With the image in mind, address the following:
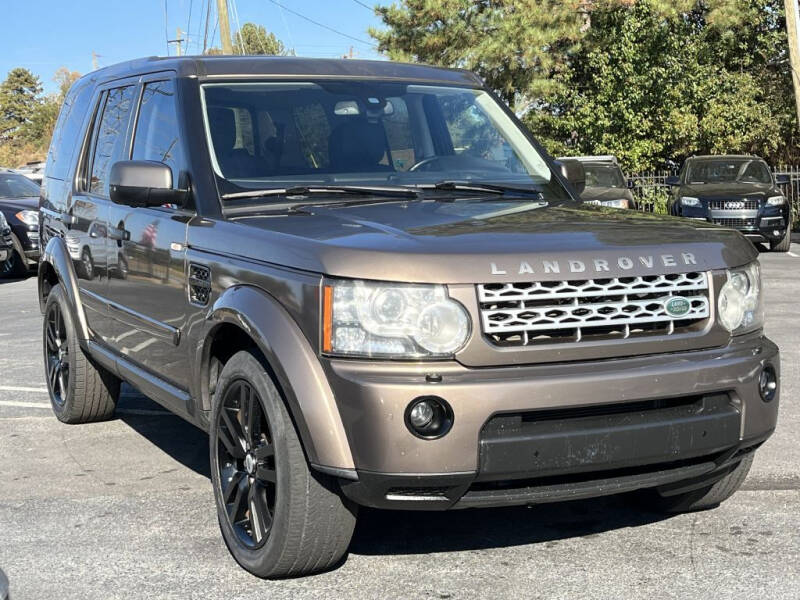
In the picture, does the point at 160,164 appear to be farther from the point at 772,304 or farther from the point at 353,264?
the point at 772,304

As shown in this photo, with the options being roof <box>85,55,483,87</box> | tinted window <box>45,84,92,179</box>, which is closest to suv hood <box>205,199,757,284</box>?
roof <box>85,55,483,87</box>

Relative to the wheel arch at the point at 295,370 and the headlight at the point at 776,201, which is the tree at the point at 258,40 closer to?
the headlight at the point at 776,201

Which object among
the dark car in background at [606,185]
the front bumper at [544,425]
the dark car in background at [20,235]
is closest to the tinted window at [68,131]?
the front bumper at [544,425]

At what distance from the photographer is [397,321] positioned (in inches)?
140

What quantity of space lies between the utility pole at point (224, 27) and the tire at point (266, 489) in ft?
84.5

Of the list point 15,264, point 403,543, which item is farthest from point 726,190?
point 403,543

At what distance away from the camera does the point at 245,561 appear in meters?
4.10

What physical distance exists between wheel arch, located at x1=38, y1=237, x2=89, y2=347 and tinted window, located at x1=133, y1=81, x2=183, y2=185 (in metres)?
1.14

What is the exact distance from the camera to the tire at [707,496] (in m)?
4.52

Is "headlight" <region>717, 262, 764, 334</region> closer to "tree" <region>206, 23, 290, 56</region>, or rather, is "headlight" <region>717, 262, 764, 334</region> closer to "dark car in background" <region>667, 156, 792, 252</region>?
"dark car in background" <region>667, 156, 792, 252</region>

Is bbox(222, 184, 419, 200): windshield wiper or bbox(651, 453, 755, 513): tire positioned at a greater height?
bbox(222, 184, 419, 200): windshield wiper

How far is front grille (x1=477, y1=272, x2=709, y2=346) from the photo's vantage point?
141 inches

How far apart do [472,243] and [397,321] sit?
375mm

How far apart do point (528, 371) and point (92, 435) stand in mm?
3686
